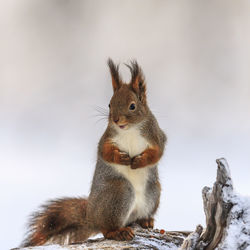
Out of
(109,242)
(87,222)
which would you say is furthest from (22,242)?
(109,242)

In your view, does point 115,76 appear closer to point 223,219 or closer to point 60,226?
point 60,226

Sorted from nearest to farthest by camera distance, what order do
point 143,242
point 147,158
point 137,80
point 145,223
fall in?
point 143,242, point 147,158, point 137,80, point 145,223

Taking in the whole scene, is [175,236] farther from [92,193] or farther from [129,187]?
[92,193]

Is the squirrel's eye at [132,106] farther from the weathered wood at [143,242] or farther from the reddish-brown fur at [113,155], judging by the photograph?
the weathered wood at [143,242]

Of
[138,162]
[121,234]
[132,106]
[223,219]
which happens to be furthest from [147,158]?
[223,219]

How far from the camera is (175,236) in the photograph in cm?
216

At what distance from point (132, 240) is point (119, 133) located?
53 centimetres

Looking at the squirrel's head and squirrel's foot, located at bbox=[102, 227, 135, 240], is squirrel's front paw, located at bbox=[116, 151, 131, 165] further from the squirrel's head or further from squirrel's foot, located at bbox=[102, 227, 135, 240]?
squirrel's foot, located at bbox=[102, 227, 135, 240]

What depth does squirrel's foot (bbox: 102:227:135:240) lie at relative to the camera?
207cm

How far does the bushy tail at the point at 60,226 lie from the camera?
2.35m

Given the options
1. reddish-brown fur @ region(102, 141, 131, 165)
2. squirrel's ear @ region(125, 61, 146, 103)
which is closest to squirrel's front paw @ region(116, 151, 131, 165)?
reddish-brown fur @ region(102, 141, 131, 165)

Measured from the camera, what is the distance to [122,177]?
2184mm

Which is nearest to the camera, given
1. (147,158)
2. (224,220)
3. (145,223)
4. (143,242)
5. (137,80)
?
(224,220)

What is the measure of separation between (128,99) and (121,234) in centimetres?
67
